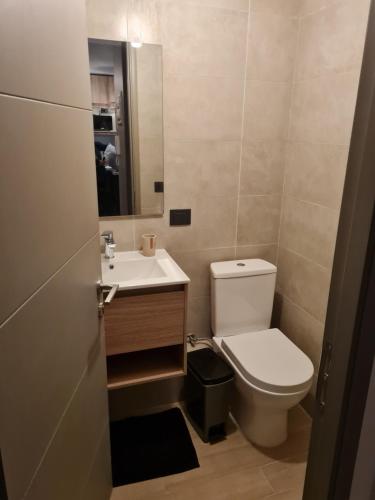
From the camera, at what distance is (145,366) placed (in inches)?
72.9

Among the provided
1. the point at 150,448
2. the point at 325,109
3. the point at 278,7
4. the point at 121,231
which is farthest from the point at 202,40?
the point at 150,448

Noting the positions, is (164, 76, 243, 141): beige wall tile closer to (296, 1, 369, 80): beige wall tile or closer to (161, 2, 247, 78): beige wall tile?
(161, 2, 247, 78): beige wall tile

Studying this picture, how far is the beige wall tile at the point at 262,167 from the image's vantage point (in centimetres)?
209

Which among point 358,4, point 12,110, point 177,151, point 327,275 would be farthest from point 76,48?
point 327,275

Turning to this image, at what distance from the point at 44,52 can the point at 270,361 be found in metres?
1.62

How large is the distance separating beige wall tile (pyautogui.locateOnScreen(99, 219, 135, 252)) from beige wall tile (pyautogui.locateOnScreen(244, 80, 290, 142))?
832mm

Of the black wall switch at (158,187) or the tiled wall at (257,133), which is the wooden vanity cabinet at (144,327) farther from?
the black wall switch at (158,187)

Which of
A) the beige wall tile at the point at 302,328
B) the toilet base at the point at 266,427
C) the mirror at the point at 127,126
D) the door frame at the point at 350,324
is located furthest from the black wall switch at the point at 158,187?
the door frame at the point at 350,324

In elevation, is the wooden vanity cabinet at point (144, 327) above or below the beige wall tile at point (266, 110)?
below

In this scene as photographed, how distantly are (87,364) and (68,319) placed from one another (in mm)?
262

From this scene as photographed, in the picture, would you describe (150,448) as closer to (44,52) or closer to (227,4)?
(44,52)

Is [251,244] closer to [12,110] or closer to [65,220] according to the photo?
[65,220]

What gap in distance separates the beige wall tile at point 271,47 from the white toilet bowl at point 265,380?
1453 mm

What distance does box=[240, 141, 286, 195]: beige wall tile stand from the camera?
2.09 m
